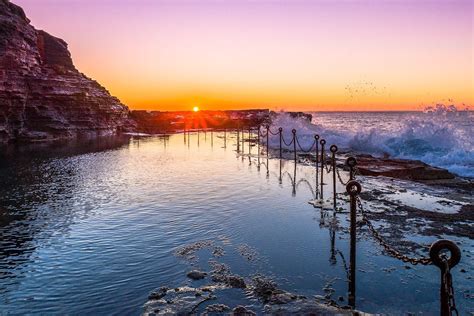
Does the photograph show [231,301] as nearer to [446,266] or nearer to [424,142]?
[446,266]

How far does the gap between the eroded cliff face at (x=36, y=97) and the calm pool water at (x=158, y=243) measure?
25.4 metres

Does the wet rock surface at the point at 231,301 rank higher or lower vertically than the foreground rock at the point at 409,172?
lower

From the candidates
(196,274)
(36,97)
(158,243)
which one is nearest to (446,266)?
(196,274)

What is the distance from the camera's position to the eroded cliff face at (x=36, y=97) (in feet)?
119

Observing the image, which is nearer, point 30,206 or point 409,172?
point 30,206

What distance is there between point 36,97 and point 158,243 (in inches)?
1572

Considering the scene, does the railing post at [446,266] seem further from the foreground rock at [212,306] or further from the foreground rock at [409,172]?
the foreground rock at [409,172]

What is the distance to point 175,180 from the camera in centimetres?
1573

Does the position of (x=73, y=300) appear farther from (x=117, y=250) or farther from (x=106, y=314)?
(x=117, y=250)

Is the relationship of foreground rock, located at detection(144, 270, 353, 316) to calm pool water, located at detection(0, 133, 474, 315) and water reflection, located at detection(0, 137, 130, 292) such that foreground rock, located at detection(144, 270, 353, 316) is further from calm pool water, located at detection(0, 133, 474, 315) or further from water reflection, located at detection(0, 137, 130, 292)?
water reflection, located at detection(0, 137, 130, 292)

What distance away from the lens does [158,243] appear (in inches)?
313

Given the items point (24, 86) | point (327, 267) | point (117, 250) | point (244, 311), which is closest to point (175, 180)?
point (117, 250)

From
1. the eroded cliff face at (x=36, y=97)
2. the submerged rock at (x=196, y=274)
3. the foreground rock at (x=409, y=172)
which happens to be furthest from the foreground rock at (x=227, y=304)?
the eroded cliff face at (x=36, y=97)

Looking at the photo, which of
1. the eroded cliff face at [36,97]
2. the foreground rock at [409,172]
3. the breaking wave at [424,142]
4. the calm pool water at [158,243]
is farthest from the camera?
the eroded cliff face at [36,97]
